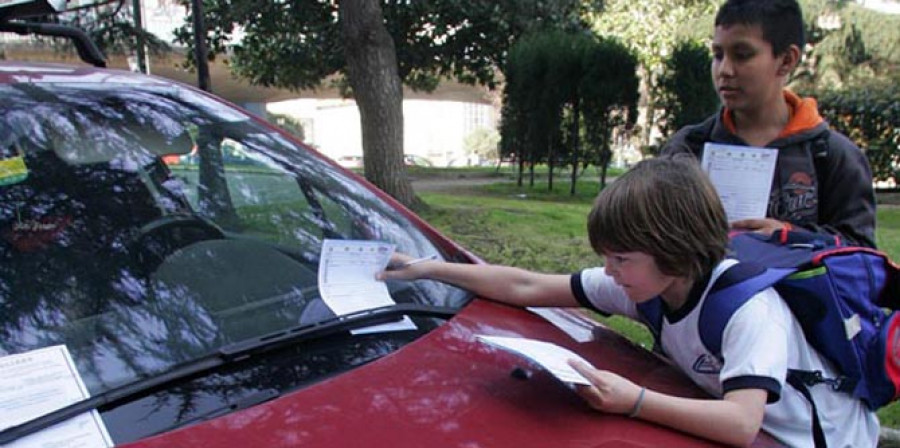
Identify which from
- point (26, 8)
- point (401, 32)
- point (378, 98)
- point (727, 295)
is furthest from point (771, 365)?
point (401, 32)

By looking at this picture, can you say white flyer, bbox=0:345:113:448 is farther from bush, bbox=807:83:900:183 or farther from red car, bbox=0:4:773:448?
bush, bbox=807:83:900:183

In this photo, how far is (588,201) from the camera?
35.6 ft

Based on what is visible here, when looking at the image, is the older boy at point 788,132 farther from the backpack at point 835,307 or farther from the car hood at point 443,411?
the car hood at point 443,411

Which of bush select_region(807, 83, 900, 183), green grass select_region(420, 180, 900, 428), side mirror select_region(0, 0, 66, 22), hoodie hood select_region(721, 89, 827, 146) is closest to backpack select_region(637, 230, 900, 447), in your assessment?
hoodie hood select_region(721, 89, 827, 146)

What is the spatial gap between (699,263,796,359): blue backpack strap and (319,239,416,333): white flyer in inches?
26.1

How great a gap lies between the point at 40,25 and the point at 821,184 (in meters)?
2.72

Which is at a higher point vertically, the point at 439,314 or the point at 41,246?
the point at 41,246

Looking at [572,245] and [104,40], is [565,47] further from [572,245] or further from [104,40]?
[104,40]

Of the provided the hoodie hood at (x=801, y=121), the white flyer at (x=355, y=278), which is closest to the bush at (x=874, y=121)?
the hoodie hood at (x=801, y=121)

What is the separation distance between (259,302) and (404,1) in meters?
9.79

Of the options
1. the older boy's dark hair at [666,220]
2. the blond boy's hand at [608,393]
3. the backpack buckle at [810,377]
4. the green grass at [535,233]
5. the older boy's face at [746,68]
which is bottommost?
the green grass at [535,233]

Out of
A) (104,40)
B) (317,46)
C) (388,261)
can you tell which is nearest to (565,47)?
(317,46)

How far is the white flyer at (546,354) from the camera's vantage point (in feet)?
4.50

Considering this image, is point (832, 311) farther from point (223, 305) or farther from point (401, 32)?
point (401, 32)
